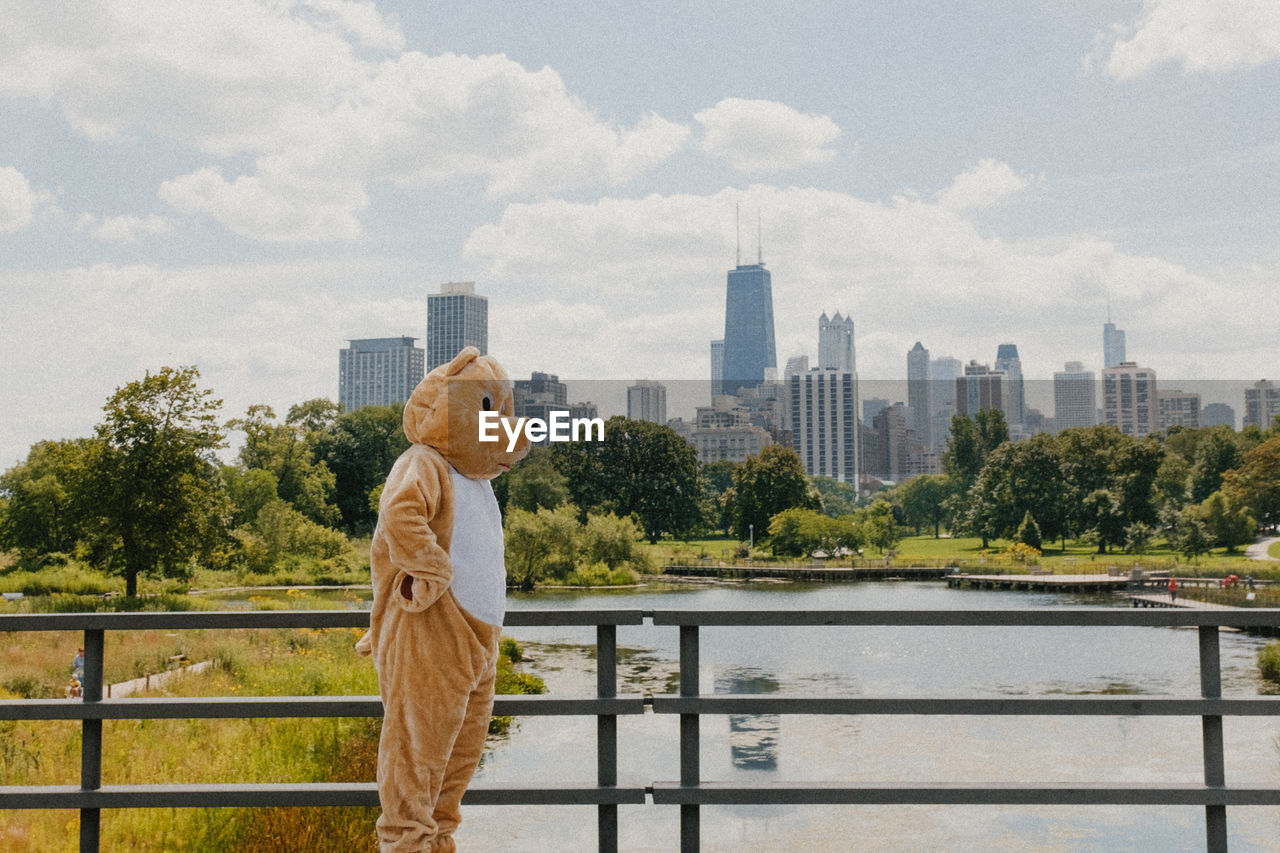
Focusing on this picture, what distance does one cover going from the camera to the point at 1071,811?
810 centimetres

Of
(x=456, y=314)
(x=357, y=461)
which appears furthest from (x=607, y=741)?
(x=456, y=314)

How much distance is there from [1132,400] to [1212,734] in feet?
92.7

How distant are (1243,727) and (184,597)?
25.7m

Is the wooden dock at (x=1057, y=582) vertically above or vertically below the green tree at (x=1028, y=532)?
below

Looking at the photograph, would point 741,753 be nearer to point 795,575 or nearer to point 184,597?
point 184,597

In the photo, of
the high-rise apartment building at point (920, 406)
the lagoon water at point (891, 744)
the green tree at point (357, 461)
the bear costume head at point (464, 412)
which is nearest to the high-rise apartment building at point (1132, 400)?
the lagoon water at point (891, 744)

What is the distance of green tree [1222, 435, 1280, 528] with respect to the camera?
2877 cm

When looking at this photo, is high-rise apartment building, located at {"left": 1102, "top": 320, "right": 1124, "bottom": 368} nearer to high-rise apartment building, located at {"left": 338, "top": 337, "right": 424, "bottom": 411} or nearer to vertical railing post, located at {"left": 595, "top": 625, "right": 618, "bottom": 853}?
high-rise apartment building, located at {"left": 338, "top": 337, "right": 424, "bottom": 411}

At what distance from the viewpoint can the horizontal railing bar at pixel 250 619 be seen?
296cm

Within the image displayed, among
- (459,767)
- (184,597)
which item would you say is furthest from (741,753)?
(184,597)

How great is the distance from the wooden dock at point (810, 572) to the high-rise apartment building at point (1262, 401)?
53.8 feet

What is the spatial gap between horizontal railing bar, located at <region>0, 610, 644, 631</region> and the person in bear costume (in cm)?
14
